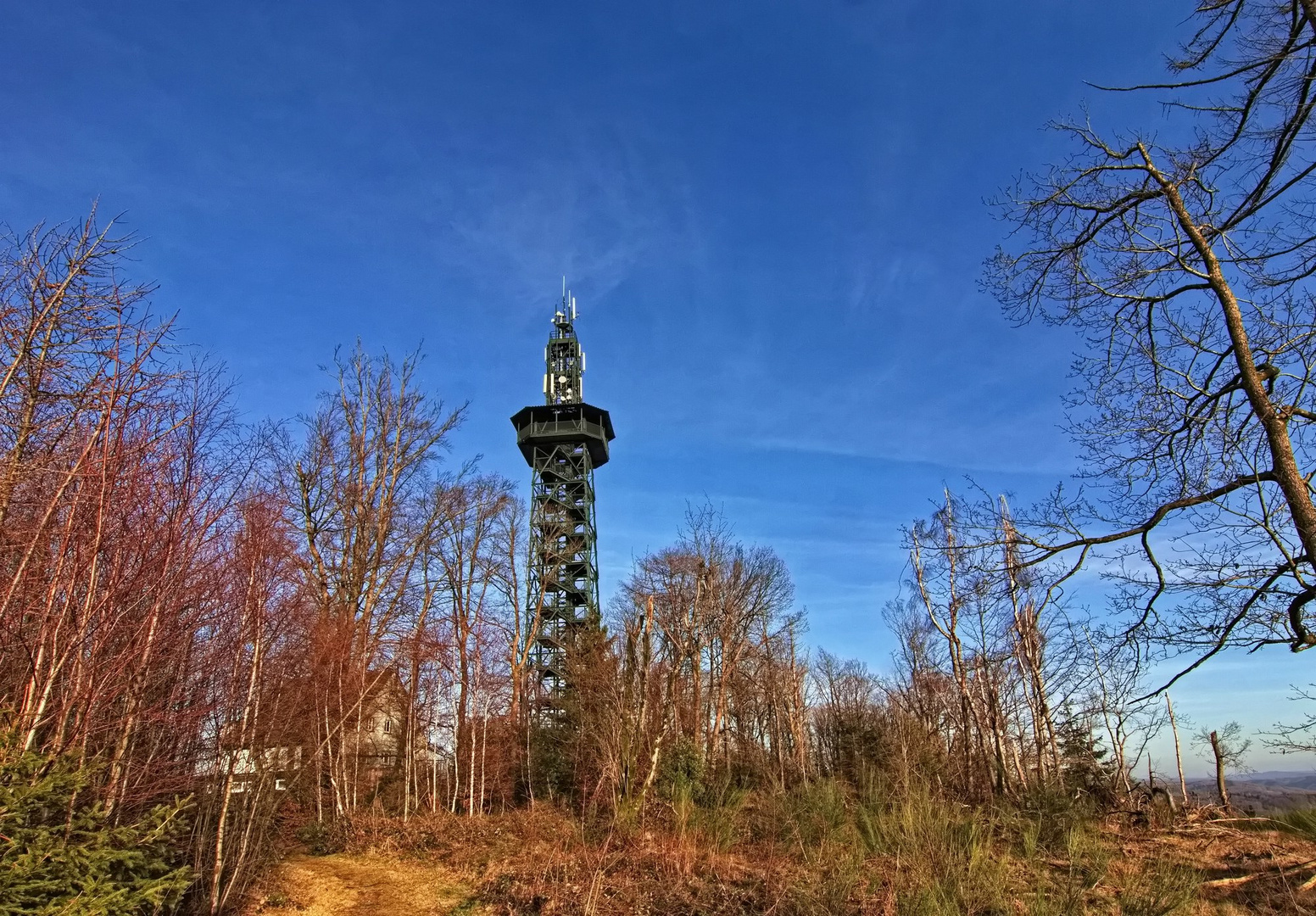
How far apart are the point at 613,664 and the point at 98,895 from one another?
11804 millimetres

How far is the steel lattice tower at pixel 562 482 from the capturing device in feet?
111

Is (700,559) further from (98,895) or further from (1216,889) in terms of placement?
(98,895)

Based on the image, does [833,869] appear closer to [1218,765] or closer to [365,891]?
[365,891]

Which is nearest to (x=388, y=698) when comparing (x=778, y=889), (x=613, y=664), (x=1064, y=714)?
(x=613, y=664)

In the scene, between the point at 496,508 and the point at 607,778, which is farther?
the point at 496,508

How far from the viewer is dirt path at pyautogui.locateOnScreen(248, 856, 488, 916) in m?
8.40

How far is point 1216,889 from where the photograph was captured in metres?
7.07

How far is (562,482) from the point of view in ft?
125

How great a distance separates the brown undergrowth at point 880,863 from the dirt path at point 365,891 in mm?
295

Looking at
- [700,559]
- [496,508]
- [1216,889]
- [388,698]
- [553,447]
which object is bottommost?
[1216,889]

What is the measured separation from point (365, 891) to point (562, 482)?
28.9m

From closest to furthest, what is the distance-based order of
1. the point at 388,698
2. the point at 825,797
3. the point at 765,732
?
the point at 825,797 → the point at 388,698 → the point at 765,732

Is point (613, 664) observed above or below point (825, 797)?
above

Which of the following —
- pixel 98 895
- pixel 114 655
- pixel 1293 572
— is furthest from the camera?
pixel 114 655
